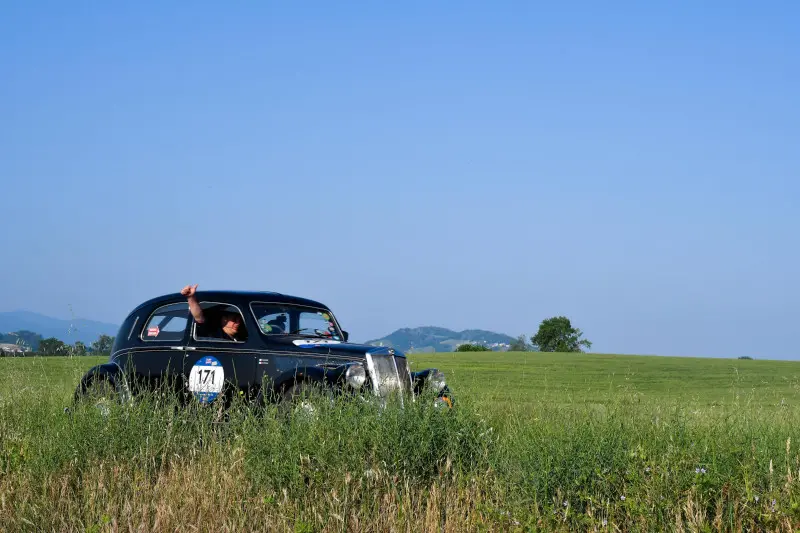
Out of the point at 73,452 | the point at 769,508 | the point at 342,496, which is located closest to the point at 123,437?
the point at 73,452

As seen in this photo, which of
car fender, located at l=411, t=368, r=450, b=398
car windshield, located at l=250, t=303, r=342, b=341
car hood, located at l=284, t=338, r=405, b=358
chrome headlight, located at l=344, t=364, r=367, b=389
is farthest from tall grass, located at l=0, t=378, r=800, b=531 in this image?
car windshield, located at l=250, t=303, r=342, b=341

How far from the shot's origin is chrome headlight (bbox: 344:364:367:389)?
1145 cm

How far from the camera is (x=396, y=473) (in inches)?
321

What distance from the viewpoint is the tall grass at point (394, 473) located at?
7242mm

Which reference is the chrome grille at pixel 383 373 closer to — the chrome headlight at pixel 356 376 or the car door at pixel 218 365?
the chrome headlight at pixel 356 376

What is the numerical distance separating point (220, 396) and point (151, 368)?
174 centimetres

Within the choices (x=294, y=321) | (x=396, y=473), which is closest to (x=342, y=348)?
(x=294, y=321)

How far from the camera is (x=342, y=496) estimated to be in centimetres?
773

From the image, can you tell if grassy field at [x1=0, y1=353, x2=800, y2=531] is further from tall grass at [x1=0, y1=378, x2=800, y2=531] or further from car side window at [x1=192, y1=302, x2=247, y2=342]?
car side window at [x1=192, y1=302, x2=247, y2=342]

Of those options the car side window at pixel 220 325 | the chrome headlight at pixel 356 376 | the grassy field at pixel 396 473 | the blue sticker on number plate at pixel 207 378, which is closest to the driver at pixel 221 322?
the car side window at pixel 220 325

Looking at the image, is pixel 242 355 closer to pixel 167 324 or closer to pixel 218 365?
pixel 218 365

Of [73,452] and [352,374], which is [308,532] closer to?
[73,452]

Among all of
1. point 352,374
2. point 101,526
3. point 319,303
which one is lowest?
point 101,526

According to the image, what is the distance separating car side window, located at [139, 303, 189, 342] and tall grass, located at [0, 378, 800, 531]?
2948mm
